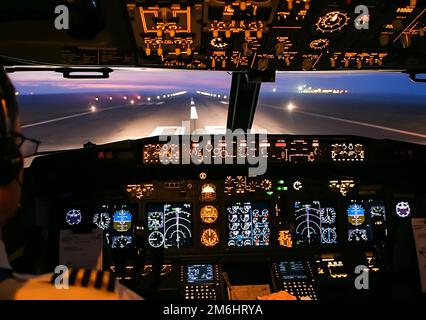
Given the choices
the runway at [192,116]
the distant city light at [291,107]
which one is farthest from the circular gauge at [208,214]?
the distant city light at [291,107]

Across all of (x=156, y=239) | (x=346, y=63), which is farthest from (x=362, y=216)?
(x=156, y=239)

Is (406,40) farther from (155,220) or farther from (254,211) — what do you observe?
(155,220)

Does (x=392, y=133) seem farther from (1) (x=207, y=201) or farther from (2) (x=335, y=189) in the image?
(1) (x=207, y=201)

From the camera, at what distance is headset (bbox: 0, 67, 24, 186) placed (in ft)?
1.91

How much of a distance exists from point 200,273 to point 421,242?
1.61 metres

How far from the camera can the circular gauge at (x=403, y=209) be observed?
3111 millimetres

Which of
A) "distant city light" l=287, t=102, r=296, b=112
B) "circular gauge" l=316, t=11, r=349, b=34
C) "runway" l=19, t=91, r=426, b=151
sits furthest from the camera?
"distant city light" l=287, t=102, r=296, b=112

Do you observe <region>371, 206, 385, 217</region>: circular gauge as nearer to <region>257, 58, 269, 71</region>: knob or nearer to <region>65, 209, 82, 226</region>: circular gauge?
<region>257, 58, 269, 71</region>: knob

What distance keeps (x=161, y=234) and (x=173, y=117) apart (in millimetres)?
2958

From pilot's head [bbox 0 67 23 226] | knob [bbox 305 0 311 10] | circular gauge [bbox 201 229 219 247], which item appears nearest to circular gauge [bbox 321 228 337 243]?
circular gauge [bbox 201 229 219 247]

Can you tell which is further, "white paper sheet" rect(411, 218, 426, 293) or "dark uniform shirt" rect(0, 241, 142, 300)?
"white paper sheet" rect(411, 218, 426, 293)

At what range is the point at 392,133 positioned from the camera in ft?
18.5

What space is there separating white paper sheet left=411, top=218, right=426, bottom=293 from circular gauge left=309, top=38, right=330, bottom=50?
146cm
